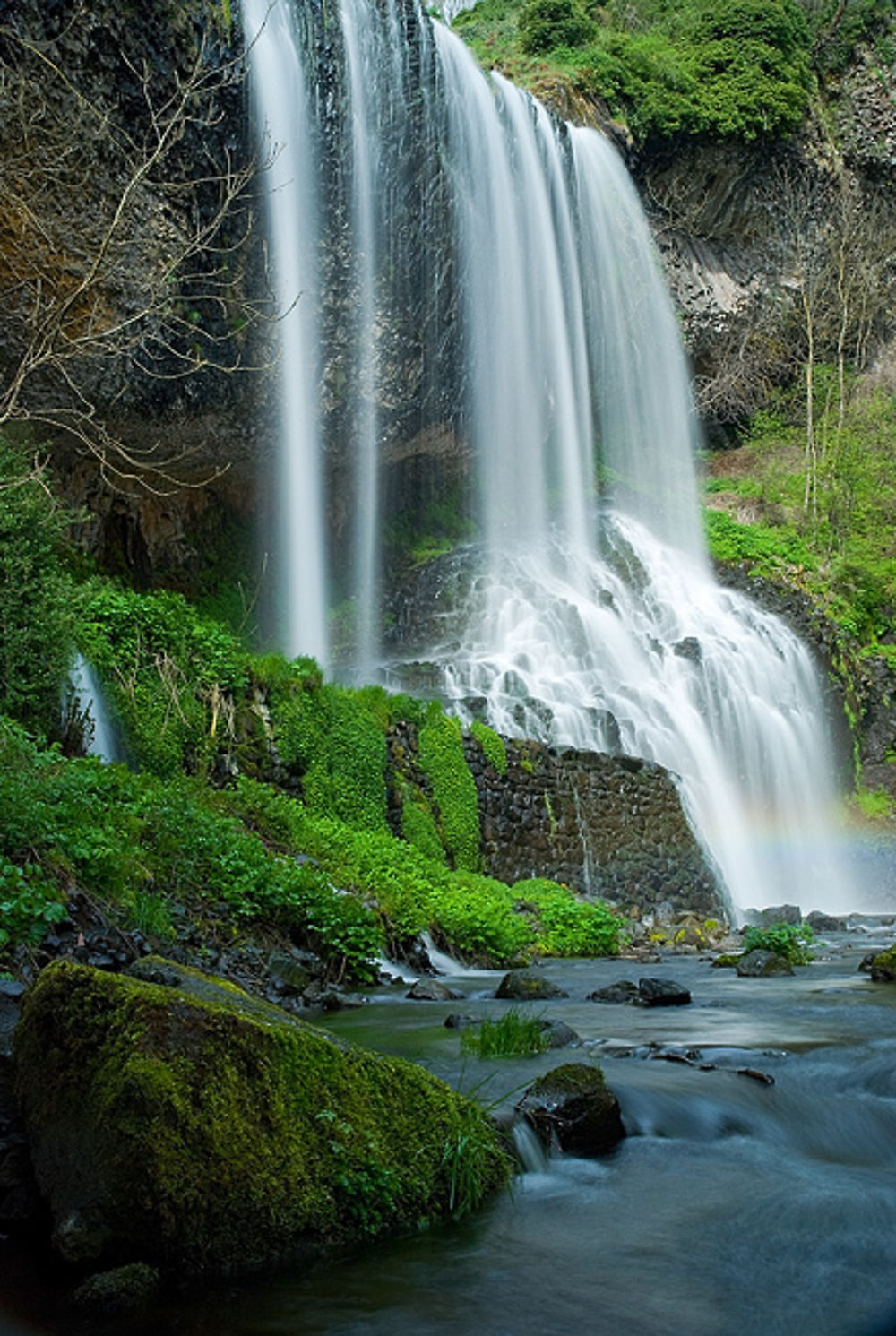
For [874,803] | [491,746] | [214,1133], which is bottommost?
[214,1133]

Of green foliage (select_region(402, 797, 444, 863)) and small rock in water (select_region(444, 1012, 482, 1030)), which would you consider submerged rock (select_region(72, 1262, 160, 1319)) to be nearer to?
small rock in water (select_region(444, 1012, 482, 1030))

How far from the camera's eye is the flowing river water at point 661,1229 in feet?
9.11

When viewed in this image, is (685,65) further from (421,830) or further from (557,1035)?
(557,1035)

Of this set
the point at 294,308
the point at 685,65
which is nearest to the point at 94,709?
the point at 294,308

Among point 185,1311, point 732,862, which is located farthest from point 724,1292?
point 732,862

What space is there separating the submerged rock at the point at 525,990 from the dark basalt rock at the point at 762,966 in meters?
2.23

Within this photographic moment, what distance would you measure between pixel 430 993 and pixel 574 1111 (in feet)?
11.4

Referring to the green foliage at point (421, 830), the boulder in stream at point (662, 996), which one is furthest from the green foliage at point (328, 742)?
the boulder in stream at point (662, 996)

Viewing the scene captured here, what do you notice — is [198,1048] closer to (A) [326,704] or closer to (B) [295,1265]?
(B) [295,1265]

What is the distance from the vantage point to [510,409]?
25562mm

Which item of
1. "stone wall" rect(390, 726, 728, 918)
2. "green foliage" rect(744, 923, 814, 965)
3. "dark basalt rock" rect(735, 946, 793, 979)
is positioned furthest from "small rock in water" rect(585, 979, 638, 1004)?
"stone wall" rect(390, 726, 728, 918)

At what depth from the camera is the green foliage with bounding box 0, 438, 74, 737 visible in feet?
33.3

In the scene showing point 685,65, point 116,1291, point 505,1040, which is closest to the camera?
point 116,1291

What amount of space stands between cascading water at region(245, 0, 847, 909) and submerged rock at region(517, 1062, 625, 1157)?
450 inches
